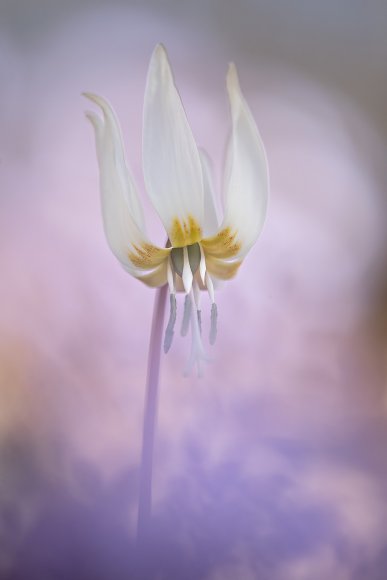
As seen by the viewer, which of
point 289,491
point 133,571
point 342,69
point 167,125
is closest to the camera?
point 167,125

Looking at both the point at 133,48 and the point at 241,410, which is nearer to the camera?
the point at 241,410

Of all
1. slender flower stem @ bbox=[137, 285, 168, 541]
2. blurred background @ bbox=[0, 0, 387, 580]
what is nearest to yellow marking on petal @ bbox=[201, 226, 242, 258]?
slender flower stem @ bbox=[137, 285, 168, 541]

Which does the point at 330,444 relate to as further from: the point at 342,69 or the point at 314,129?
the point at 342,69

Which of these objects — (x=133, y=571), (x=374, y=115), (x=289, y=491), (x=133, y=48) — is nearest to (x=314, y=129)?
(x=374, y=115)

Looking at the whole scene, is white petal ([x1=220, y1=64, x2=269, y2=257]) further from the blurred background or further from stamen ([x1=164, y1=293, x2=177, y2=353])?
the blurred background

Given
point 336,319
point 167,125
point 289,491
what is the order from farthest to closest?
point 336,319 → point 289,491 → point 167,125

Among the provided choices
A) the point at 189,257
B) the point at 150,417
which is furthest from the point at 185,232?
the point at 150,417
